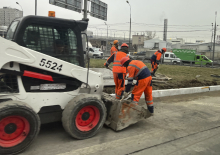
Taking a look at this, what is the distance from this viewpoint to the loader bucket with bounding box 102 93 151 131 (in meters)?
4.64

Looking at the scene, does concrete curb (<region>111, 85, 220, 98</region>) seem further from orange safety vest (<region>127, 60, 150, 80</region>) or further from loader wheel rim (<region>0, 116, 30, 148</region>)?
loader wheel rim (<region>0, 116, 30, 148</region>)

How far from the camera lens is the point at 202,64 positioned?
23.8m

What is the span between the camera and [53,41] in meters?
3.97

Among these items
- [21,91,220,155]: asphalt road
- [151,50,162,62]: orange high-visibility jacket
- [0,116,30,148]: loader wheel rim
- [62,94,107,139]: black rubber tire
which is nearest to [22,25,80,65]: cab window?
[62,94,107,139]: black rubber tire

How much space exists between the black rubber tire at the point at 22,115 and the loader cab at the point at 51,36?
3.34 feet

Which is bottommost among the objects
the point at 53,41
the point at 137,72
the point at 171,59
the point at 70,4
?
the point at 137,72

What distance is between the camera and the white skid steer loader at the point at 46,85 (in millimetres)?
3404

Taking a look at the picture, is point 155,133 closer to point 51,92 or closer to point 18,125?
point 51,92

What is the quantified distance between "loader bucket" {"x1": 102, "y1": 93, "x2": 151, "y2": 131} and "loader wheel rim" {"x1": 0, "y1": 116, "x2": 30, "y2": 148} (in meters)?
1.87

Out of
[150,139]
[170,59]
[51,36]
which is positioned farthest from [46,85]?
[170,59]

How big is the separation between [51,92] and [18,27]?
1.26 meters

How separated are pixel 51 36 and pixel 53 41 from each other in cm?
10

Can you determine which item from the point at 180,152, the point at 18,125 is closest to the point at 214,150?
the point at 180,152

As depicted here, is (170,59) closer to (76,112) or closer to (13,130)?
(76,112)
